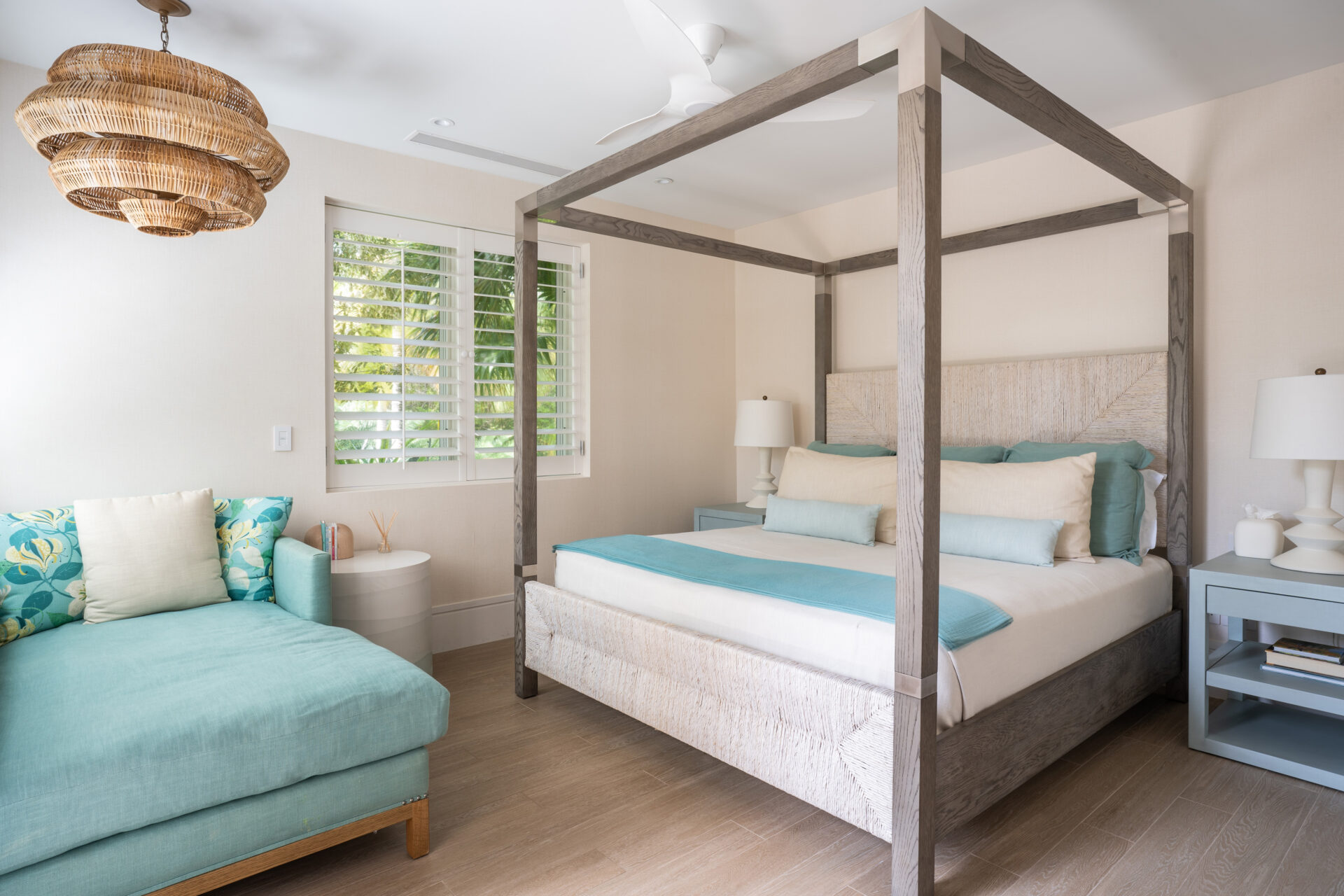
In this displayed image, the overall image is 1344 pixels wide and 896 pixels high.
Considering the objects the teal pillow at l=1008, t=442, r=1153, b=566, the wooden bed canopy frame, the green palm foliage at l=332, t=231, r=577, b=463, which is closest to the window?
the green palm foliage at l=332, t=231, r=577, b=463

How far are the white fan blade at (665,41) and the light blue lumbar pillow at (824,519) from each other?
1.84m

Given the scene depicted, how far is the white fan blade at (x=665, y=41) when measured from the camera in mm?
1979

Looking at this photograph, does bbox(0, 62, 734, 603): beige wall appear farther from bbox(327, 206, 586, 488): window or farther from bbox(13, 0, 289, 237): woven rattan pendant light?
bbox(13, 0, 289, 237): woven rattan pendant light

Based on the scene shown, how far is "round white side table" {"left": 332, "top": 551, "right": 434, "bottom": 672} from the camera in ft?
9.99

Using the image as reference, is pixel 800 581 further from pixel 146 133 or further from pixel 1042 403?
pixel 146 133

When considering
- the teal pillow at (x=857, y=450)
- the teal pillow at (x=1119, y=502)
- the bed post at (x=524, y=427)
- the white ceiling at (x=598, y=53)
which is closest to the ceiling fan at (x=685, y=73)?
the white ceiling at (x=598, y=53)

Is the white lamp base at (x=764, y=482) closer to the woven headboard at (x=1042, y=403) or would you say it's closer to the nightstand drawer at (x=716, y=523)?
the nightstand drawer at (x=716, y=523)

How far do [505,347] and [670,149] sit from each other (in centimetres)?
198


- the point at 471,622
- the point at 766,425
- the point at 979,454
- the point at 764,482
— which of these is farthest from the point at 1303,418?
Answer: the point at 471,622

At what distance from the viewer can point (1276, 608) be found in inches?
94.2

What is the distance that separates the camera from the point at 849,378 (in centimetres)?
426

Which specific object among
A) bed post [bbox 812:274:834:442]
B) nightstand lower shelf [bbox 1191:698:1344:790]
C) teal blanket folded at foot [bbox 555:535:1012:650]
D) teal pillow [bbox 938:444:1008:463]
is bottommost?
nightstand lower shelf [bbox 1191:698:1344:790]

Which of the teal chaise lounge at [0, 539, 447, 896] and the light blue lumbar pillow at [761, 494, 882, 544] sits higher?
the light blue lumbar pillow at [761, 494, 882, 544]

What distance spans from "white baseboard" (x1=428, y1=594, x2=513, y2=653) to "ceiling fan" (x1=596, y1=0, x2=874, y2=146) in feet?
7.99
